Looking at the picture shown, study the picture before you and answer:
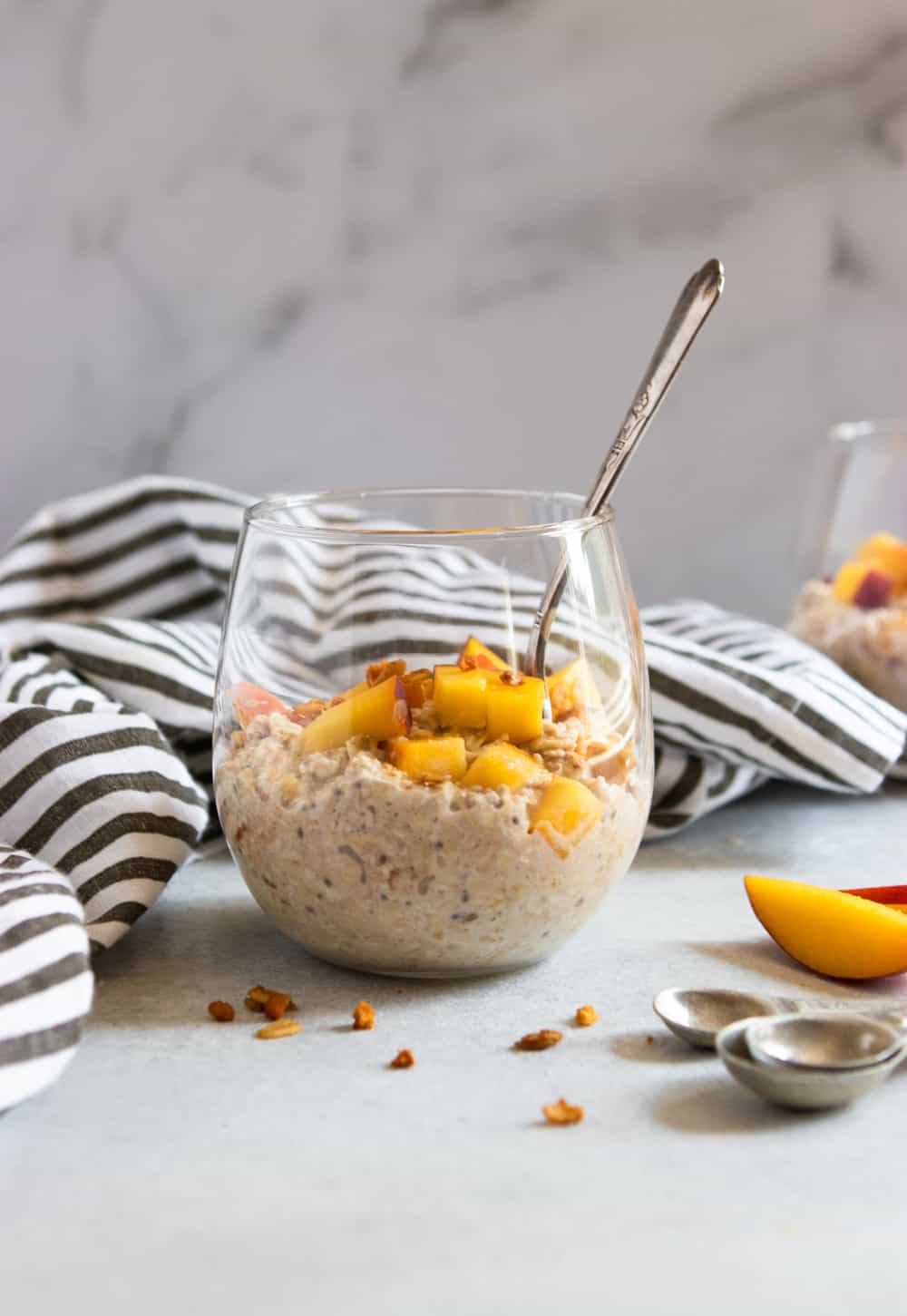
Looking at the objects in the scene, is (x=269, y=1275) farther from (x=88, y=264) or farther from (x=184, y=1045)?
(x=88, y=264)

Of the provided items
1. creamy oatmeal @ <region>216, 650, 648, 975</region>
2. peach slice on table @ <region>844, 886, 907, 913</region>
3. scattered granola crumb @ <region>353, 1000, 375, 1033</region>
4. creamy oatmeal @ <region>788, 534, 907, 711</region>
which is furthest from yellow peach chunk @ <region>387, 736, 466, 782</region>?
creamy oatmeal @ <region>788, 534, 907, 711</region>

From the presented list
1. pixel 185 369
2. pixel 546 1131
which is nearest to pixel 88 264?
pixel 185 369

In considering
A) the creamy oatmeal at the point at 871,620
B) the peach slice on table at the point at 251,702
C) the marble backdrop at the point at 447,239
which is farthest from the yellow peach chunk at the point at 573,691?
the marble backdrop at the point at 447,239

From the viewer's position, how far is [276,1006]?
79 cm

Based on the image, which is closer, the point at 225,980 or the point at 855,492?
the point at 225,980

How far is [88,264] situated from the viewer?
1366mm

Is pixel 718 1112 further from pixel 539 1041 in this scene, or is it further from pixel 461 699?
pixel 461 699

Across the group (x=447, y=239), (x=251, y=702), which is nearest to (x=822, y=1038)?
(x=251, y=702)

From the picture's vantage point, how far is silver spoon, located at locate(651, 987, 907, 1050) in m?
0.74

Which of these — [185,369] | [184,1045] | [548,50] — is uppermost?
[548,50]

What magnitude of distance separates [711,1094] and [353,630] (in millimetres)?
310

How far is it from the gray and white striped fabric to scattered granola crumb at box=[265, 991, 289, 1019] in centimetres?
11

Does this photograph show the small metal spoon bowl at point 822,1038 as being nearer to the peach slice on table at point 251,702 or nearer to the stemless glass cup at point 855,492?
the peach slice on table at point 251,702

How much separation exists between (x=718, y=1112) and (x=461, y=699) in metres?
0.24
